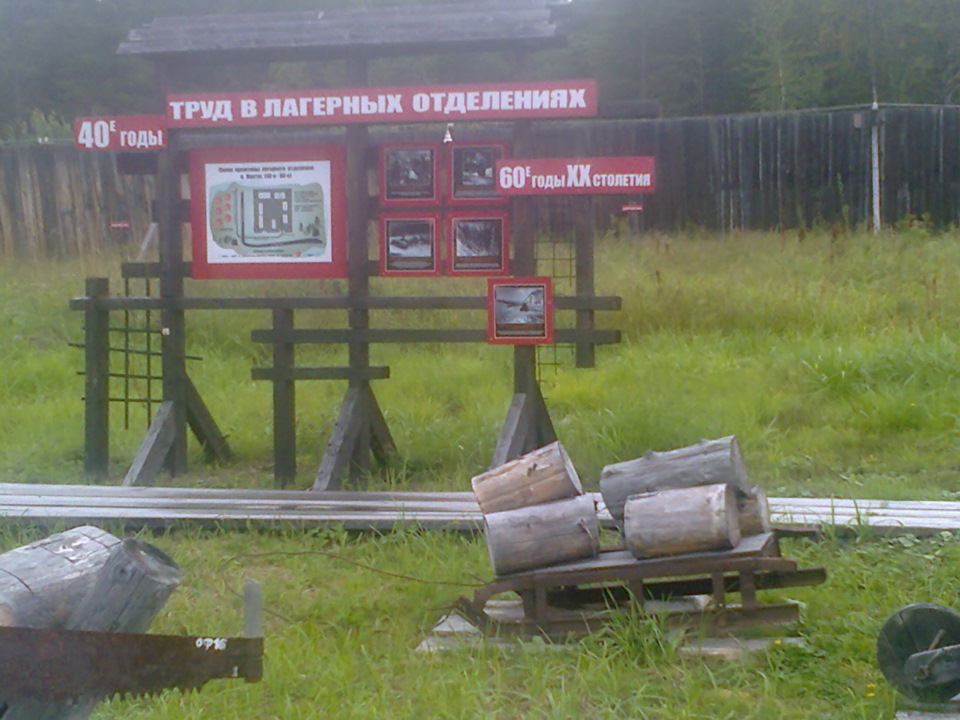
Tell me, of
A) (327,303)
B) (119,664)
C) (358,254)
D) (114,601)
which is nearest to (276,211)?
(358,254)

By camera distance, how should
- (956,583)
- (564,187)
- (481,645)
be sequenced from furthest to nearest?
1. (564,187)
2. (956,583)
3. (481,645)

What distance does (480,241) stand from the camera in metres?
8.73

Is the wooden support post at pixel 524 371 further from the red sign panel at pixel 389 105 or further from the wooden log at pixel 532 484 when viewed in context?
the wooden log at pixel 532 484

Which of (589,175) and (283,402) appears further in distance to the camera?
(283,402)

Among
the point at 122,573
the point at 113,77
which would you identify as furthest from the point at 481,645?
the point at 113,77

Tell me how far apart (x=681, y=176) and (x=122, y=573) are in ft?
61.4

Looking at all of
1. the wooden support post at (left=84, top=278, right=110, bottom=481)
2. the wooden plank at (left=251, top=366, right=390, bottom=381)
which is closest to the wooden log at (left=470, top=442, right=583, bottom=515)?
the wooden plank at (left=251, top=366, right=390, bottom=381)

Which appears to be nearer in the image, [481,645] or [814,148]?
[481,645]

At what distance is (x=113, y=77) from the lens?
27.5 meters

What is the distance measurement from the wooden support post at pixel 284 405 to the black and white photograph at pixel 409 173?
110cm

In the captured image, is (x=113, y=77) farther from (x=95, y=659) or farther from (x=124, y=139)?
(x=95, y=659)

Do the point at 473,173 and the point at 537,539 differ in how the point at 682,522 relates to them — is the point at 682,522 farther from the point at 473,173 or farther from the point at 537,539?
the point at 473,173

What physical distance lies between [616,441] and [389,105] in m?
2.81

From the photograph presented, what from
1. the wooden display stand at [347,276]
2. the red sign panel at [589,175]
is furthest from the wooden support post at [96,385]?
the red sign panel at [589,175]
